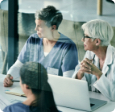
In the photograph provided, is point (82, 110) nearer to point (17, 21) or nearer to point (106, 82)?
point (106, 82)

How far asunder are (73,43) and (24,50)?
0.49 m

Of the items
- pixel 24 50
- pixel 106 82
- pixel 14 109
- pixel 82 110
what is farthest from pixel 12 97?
pixel 106 82

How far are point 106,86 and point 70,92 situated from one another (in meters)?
0.30

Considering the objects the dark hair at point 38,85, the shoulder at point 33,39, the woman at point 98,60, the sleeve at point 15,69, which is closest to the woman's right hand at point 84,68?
the woman at point 98,60

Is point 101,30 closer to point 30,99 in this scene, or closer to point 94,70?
point 94,70

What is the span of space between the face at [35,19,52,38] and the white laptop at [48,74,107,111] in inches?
13.7

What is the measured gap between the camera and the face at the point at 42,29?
2279 mm

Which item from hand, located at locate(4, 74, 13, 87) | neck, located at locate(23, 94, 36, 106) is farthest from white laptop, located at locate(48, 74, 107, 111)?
hand, located at locate(4, 74, 13, 87)

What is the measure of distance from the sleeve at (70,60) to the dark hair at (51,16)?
23cm

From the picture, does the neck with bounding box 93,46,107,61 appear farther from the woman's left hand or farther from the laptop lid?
the laptop lid

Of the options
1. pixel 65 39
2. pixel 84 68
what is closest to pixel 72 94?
pixel 84 68

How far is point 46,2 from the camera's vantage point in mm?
2258

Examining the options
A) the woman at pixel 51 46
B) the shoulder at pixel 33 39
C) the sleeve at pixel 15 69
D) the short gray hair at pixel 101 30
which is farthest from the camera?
the sleeve at pixel 15 69

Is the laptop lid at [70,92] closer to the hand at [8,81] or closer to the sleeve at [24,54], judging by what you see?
the sleeve at [24,54]
